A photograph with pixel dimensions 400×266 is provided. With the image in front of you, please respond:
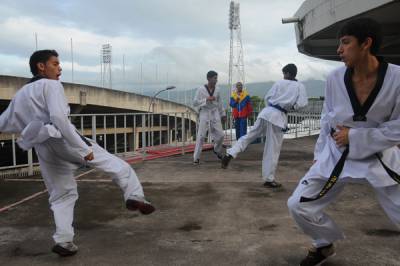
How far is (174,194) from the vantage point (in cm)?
580

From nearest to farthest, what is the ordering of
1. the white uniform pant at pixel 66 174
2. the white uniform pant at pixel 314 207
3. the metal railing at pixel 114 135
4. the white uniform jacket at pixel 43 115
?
the white uniform pant at pixel 314 207, the white uniform jacket at pixel 43 115, the white uniform pant at pixel 66 174, the metal railing at pixel 114 135

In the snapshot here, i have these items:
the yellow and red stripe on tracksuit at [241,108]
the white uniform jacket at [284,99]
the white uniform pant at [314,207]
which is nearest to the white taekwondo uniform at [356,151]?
the white uniform pant at [314,207]

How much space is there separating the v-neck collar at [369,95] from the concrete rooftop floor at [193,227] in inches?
52.5

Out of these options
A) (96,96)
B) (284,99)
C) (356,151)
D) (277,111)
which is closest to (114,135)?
(277,111)

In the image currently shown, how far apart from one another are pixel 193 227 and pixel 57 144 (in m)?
1.71

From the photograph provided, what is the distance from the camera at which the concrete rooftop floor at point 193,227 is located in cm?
348

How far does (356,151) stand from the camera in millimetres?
2717

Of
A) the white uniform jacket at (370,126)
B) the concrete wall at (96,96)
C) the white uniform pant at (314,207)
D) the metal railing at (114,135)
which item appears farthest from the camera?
the concrete wall at (96,96)

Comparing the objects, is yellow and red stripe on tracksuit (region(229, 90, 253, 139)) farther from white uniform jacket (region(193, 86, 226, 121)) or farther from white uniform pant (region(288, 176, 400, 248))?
white uniform pant (region(288, 176, 400, 248))

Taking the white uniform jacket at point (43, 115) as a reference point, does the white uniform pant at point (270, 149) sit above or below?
below

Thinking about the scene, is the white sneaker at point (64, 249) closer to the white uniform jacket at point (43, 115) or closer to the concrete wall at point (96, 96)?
the white uniform jacket at point (43, 115)

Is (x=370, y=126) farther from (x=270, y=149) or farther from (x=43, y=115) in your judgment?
(x=270, y=149)

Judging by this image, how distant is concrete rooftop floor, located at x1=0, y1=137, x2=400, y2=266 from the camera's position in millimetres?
3484

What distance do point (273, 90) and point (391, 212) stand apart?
3713 millimetres
